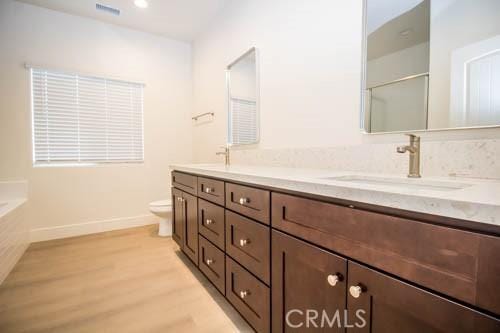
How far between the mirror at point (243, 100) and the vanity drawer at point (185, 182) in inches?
26.2

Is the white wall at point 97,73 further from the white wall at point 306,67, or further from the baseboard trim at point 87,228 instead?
the white wall at point 306,67

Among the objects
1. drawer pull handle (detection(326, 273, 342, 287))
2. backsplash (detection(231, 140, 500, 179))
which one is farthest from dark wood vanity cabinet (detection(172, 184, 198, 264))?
drawer pull handle (detection(326, 273, 342, 287))

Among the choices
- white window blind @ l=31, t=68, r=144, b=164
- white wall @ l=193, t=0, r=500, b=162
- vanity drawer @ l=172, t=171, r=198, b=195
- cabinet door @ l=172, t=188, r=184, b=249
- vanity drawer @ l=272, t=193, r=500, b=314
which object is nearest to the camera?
vanity drawer @ l=272, t=193, r=500, b=314

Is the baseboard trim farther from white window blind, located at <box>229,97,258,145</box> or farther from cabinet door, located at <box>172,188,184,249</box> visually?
white window blind, located at <box>229,97,258,145</box>

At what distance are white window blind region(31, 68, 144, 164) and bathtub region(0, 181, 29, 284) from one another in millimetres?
360

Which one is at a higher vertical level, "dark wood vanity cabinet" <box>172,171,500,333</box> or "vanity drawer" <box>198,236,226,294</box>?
"dark wood vanity cabinet" <box>172,171,500,333</box>

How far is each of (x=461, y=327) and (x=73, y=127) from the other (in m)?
3.44

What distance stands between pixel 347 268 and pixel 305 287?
0.71 ft

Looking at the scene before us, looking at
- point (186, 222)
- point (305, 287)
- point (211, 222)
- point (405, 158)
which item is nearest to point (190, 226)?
point (186, 222)

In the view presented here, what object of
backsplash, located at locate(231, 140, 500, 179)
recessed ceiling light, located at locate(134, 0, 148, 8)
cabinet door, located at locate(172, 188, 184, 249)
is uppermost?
recessed ceiling light, located at locate(134, 0, 148, 8)

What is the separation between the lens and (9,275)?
74.8 inches

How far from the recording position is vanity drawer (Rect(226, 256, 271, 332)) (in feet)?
3.54

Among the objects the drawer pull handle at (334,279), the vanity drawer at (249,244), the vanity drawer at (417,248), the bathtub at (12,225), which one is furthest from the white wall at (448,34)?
the bathtub at (12,225)

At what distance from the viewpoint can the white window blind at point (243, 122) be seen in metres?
2.19
